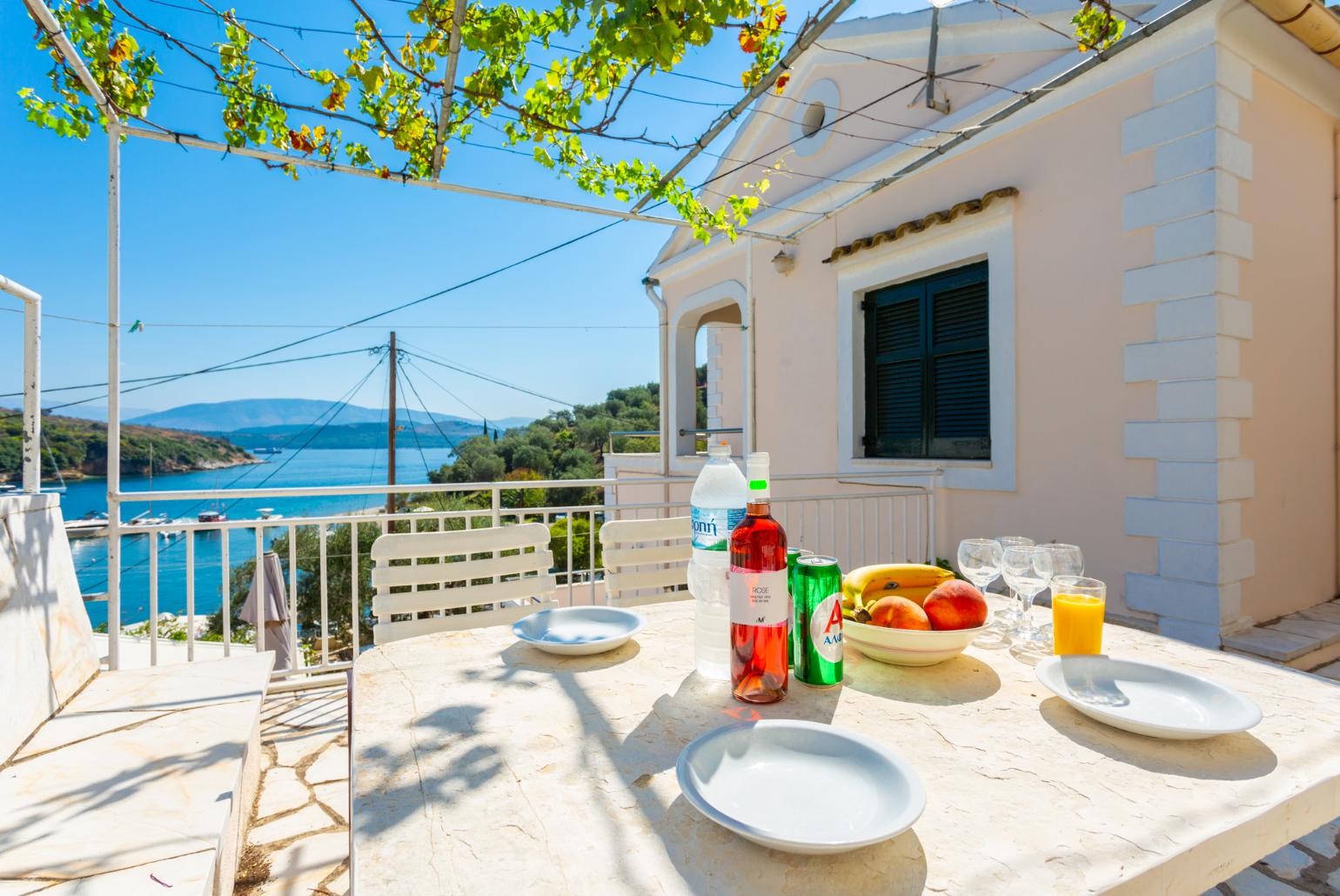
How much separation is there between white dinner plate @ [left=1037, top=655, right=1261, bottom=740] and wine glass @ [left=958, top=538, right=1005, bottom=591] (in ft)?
0.90

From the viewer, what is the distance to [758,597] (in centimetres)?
85

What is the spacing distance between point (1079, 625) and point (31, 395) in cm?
317

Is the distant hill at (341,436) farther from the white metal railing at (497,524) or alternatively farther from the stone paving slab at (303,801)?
the stone paving slab at (303,801)

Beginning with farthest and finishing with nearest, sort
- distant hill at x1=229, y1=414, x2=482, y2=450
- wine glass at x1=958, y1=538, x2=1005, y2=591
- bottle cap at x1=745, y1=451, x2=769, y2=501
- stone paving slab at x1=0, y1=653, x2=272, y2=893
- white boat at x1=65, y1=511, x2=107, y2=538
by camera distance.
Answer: distant hill at x1=229, y1=414, x2=482, y2=450 < white boat at x1=65, y1=511, x2=107, y2=538 < wine glass at x1=958, y1=538, x2=1005, y2=591 < stone paving slab at x1=0, y1=653, x2=272, y2=893 < bottle cap at x1=745, y1=451, x2=769, y2=501

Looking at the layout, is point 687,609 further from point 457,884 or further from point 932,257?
point 932,257

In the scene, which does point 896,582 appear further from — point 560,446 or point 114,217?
point 560,446

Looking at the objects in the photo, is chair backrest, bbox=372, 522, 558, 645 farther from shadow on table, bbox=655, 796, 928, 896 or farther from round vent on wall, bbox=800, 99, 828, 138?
round vent on wall, bbox=800, 99, 828, 138

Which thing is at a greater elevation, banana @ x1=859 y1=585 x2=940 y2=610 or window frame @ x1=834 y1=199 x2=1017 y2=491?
window frame @ x1=834 y1=199 x2=1017 y2=491

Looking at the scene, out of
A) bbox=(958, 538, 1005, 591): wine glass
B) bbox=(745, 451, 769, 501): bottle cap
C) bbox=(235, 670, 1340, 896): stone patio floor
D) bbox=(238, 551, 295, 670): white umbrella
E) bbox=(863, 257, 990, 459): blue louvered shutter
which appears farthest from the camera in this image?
bbox=(238, 551, 295, 670): white umbrella

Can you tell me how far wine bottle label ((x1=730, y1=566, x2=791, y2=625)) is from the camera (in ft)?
2.78

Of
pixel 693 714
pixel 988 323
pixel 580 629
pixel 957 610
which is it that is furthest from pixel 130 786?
pixel 988 323

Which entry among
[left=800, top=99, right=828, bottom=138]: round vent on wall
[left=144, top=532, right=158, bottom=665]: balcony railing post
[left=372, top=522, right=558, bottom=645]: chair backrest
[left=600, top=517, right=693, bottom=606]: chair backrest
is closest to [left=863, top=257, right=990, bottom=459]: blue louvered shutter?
[left=800, top=99, right=828, bottom=138]: round vent on wall

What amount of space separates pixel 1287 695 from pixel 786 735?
845 millimetres

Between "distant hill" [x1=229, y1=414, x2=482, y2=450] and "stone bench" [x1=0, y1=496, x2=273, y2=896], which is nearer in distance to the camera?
"stone bench" [x1=0, y1=496, x2=273, y2=896]
